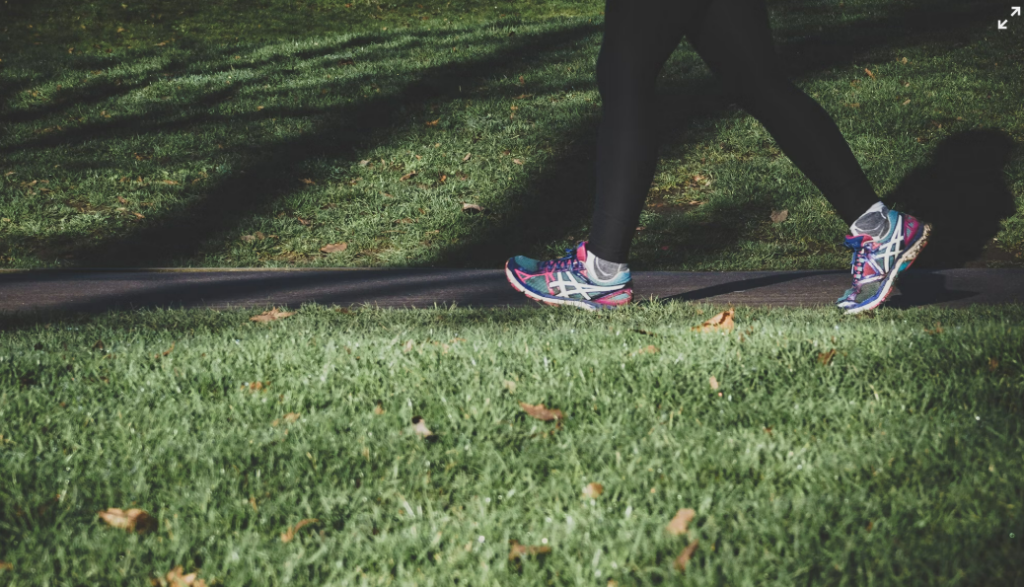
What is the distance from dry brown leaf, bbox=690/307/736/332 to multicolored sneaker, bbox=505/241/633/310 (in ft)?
1.05

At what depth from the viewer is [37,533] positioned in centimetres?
169

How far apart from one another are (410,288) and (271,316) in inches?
33.6

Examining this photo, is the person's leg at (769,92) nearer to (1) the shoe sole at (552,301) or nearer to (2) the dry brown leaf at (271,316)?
(1) the shoe sole at (552,301)

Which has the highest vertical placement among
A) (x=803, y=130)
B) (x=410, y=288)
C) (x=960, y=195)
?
(x=803, y=130)

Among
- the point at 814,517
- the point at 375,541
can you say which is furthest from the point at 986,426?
the point at 375,541

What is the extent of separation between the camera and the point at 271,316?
364cm

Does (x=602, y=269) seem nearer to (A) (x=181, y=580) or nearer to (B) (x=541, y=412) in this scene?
(B) (x=541, y=412)

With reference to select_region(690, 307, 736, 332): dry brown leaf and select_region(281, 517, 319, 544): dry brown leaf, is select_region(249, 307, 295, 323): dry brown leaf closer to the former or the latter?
select_region(690, 307, 736, 332): dry brown leaf

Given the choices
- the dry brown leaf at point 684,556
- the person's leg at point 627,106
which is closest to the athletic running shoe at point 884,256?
the person's leg at point 627,106

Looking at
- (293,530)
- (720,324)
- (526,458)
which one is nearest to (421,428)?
(526,458)

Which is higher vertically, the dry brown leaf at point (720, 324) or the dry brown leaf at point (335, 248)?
the dry brown leaf at point (720, 324)

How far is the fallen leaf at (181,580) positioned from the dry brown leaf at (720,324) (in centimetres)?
186

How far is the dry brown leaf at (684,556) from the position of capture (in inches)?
60.2

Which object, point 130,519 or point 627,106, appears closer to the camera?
point 130,519
